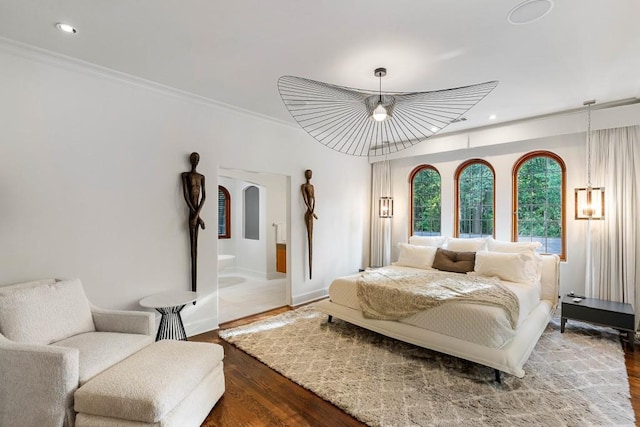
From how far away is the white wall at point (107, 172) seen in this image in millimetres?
2580

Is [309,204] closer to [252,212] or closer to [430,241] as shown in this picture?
[430,241]

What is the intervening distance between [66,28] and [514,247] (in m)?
5.23

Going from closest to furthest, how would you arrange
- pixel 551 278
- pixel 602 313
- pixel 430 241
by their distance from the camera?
pixel 602 313 < pixel 551 278 < pixel 430 241

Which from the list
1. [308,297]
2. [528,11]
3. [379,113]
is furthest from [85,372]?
[528,11]

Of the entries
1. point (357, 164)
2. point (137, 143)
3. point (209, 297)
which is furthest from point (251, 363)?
point (357, 164)

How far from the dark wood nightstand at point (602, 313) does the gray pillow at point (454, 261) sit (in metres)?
1.08

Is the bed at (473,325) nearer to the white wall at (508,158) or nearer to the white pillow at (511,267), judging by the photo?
the white pillow at (511,267)

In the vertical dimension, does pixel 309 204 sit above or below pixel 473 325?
above

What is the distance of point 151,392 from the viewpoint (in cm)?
175

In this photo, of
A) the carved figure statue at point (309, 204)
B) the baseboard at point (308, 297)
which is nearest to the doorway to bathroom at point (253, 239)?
the baseboard at point (308, 297)

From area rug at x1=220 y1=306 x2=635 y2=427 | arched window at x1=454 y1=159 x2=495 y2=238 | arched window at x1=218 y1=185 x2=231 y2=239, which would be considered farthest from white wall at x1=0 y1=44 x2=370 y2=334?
arched window at x1=218 y1=185 x2=231 y2=239

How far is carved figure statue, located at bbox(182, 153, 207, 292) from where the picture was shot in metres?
3.54

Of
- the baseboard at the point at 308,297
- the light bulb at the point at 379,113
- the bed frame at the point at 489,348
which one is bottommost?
the baseboard at the point at 308,297

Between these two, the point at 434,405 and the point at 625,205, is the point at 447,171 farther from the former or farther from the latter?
the point at 434,405
